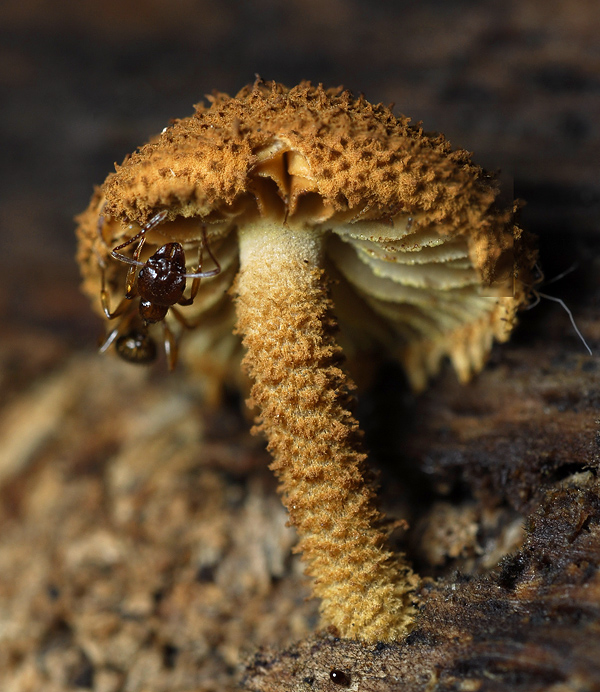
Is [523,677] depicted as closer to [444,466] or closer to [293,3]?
[444,466]

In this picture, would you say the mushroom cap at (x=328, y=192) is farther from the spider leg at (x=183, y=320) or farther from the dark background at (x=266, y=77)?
the dark background at (x=266, y=77)

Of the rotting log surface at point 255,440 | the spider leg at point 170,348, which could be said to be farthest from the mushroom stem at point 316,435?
the spider leg at point 170,348

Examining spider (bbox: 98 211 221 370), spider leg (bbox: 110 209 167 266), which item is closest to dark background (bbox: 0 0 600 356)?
spider (bbox: 98 211 221 370)

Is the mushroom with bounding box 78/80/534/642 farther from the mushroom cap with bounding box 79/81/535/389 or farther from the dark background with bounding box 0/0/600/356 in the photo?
the dark background with bounding box 0/0/600/356

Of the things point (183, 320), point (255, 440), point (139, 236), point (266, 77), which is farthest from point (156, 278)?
point (266, 77)

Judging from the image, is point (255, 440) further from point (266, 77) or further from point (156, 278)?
point (266, 77)

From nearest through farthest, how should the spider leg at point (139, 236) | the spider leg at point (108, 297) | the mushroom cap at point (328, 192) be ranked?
the mushroom cap at point (328, 192), the spider leg at point (139, 236), the spider leg at point (108, 297)
